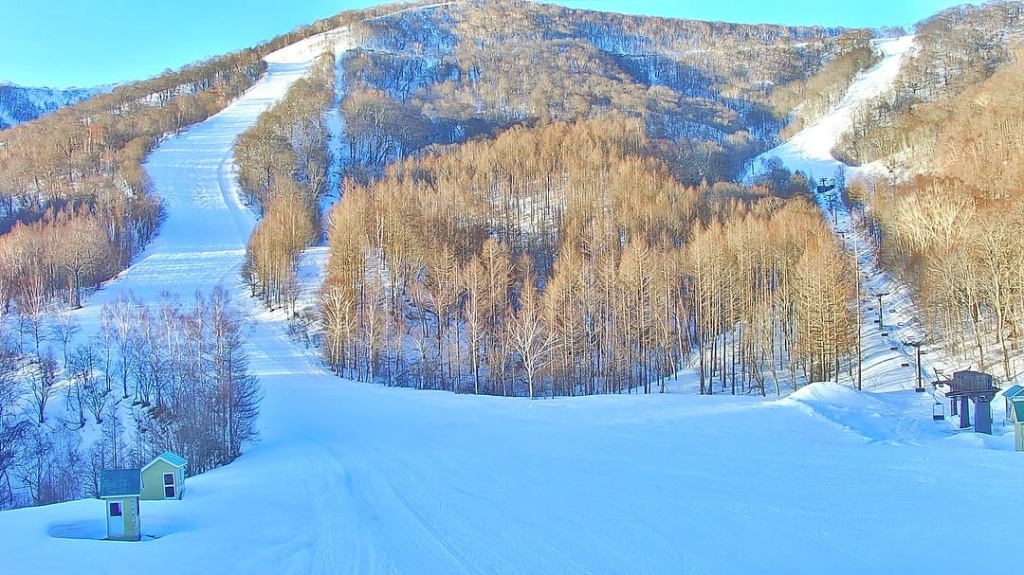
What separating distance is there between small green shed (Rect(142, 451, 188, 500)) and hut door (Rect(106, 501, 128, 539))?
3382mm

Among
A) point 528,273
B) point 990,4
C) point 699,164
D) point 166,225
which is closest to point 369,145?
point 166,225

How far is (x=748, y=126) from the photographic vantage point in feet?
473

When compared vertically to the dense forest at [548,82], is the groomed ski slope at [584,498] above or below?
below

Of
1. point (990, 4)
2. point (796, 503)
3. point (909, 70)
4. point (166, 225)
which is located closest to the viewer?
point (796, 503)

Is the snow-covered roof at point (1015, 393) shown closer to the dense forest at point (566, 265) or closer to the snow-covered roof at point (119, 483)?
the dense forest at point (566, 265)

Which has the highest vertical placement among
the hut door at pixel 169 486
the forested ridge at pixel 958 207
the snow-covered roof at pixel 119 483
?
the forested ridge at pixel 958 207

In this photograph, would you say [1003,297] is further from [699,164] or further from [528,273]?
[699,164]

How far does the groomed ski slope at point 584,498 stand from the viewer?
11.2 meters

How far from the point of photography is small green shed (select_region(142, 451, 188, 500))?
16531 millimetres

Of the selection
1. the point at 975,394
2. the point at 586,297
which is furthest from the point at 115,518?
the point at 586,297

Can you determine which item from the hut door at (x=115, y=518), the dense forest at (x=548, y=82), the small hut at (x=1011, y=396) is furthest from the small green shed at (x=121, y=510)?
the dense forest at (x=548, y=82)

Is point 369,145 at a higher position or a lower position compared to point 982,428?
higher

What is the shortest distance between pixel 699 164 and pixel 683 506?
255ft

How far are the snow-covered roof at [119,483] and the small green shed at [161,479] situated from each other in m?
3.01
